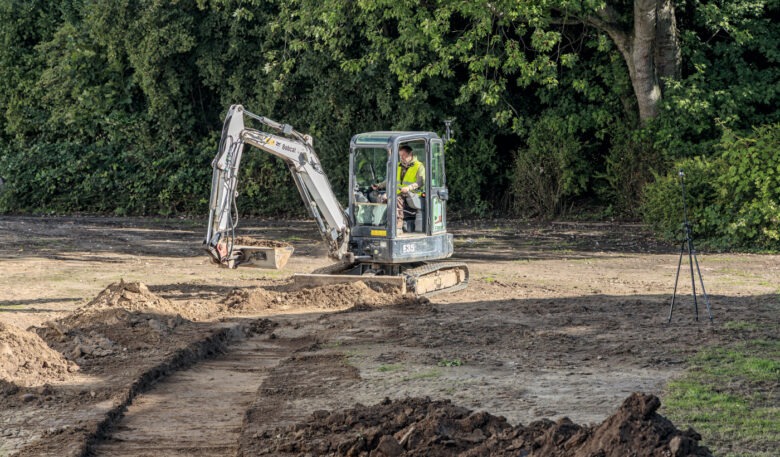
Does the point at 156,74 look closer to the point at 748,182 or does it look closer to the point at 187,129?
the point at 187,129

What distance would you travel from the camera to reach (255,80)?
93.1 ft

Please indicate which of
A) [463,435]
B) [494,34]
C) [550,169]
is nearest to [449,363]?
[463,435]

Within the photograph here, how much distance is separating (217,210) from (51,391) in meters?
5.03

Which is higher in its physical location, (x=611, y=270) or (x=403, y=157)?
(x=403, y=157)

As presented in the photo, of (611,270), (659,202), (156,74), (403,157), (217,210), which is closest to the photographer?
(217,210)

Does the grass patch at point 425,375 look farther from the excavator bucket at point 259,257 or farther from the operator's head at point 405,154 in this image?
the operator's head at point 405,154

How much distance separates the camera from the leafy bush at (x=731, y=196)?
2017 centimetres

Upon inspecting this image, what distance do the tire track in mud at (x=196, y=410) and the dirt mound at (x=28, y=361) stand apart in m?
1.04

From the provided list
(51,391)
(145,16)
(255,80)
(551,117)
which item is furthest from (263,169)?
(51,391)

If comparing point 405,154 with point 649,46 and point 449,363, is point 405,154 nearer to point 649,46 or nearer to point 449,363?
point 449,363

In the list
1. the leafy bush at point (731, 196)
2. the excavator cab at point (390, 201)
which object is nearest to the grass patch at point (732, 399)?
the excavator cab at point (390, 201)

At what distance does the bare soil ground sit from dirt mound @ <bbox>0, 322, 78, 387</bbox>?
0.02 metres

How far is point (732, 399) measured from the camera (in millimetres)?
8508

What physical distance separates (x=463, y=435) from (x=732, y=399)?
2.91m
